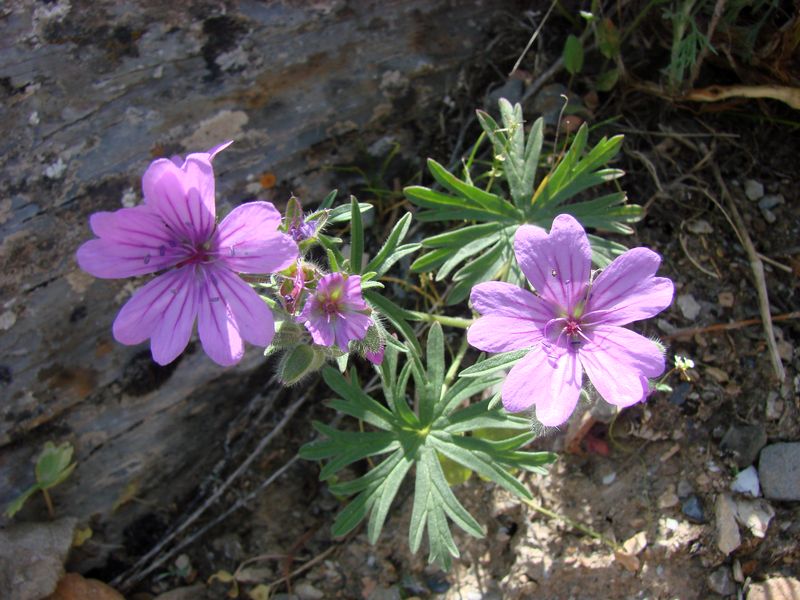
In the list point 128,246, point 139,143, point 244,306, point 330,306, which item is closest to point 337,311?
point 330,306

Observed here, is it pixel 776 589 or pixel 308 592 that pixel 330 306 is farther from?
pixel 776 589

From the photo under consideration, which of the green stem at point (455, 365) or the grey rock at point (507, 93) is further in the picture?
the grey rock at point (507, 93)

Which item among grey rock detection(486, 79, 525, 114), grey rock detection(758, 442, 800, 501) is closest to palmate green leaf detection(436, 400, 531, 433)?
grey rock detection(758, 442, 800, 501)

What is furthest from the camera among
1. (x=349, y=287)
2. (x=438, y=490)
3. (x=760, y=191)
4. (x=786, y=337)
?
(x=760, y=191)

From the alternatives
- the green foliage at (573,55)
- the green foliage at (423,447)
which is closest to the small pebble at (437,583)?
the green foliage at (423,447)

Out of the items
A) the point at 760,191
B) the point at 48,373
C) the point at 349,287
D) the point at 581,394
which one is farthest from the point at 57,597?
the point at 760,191

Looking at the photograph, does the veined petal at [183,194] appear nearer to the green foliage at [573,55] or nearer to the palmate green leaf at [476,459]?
the palmate green leaf at [476,459]

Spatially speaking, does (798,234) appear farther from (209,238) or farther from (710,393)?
(209,238)
